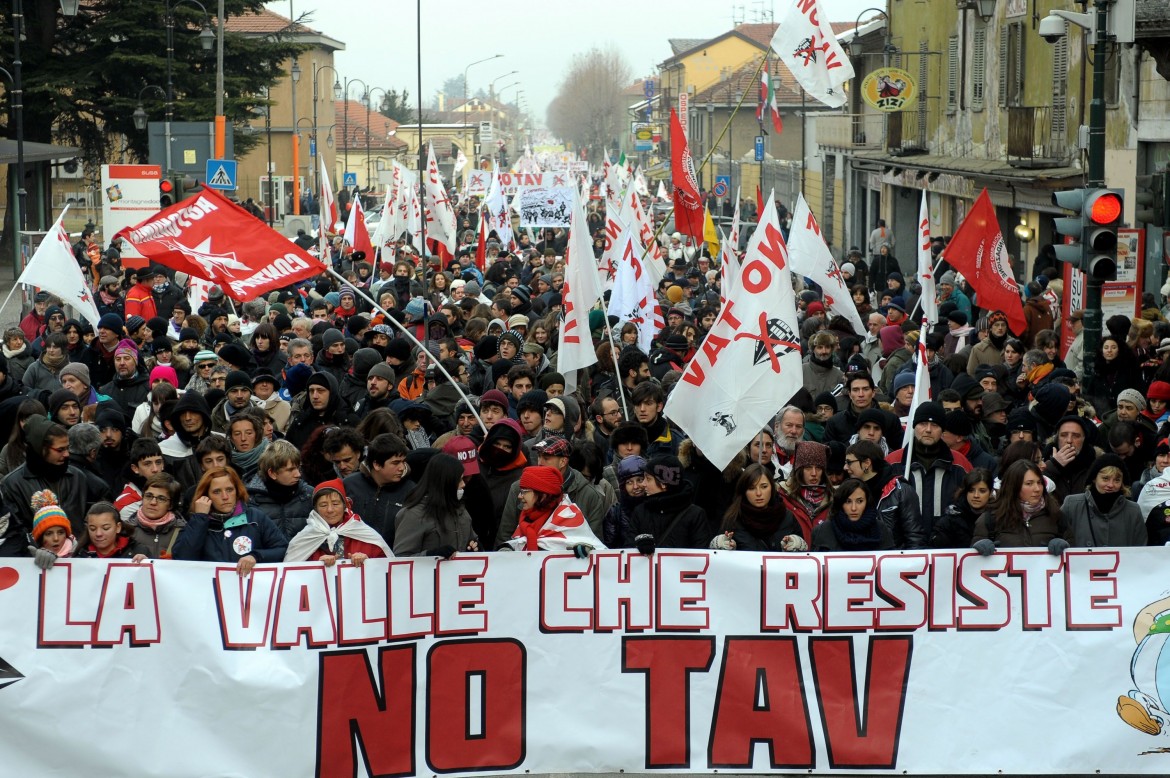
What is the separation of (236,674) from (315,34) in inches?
2989

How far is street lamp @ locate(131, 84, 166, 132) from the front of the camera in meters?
37.6

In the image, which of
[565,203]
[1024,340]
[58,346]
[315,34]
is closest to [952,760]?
[58,346]

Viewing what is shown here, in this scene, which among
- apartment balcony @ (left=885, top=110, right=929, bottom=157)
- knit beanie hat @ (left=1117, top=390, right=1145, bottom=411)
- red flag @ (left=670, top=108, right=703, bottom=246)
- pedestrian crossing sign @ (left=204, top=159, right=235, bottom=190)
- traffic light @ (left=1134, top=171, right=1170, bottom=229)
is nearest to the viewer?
knit beanie hat @ (left=1117, top=390, right=1145, bottom=411)

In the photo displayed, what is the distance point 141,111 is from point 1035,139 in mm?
20214

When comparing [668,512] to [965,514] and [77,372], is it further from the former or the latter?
[77,372]

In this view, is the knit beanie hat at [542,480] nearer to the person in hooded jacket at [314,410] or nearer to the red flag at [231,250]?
the person in hooded jacket at [314,410]

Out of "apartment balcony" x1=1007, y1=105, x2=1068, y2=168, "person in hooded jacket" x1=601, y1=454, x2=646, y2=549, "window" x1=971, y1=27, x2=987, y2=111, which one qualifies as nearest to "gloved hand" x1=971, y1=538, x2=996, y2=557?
"person in hooded jacket" x1=601, y1=454, x2=646, y2=549

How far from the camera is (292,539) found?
7023mm

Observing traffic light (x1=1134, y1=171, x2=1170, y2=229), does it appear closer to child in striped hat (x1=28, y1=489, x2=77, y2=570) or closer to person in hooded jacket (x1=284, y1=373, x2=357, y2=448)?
person in hooded jacket (x1=284, y1=373, x2=357, y2=448)

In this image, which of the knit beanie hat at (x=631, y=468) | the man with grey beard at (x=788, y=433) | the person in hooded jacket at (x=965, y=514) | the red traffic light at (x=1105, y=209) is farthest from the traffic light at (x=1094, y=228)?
the knit beanie hat at (x=631, y=468)

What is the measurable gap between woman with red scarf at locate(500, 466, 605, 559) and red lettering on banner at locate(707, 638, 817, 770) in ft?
2.70

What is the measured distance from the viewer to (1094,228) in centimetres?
1225

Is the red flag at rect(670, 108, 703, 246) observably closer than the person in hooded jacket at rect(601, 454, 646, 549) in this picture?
No

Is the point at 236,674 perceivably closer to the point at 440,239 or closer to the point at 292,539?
the point at 292,539
